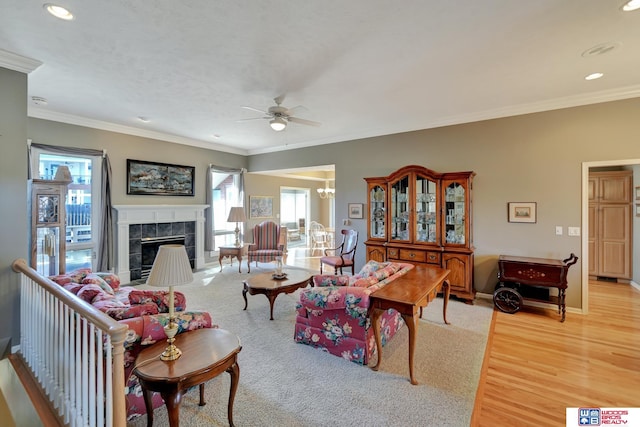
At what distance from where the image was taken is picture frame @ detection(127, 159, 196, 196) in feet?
18.5

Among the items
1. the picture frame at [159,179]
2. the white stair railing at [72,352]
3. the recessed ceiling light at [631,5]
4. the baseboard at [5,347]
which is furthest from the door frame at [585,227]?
the picture frame at [159,179]

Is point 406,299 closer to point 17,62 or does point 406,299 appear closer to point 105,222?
point 17,62

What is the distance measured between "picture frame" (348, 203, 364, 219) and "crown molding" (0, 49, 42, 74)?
4.91 metres

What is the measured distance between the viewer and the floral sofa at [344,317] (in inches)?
106

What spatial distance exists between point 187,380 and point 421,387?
1861mm

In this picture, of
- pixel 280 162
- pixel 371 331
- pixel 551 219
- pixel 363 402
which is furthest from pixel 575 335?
pixel 280 162

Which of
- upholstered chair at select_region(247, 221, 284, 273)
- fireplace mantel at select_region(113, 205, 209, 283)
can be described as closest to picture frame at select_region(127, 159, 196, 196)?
fireplace mantel at select_region(113, 205, 209, 283)

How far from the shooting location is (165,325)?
2.03 m

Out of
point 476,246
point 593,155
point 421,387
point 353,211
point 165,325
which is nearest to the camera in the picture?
point 165,325

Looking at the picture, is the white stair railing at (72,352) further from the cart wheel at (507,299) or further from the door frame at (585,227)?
the door frame at (585,227)

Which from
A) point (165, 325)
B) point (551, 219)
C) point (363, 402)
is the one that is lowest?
point (363, 402)

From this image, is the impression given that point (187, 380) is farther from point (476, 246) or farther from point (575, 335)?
point (476, 246)

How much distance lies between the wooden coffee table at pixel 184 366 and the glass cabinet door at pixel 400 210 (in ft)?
12.0

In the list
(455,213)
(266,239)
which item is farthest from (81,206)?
(455,213)
